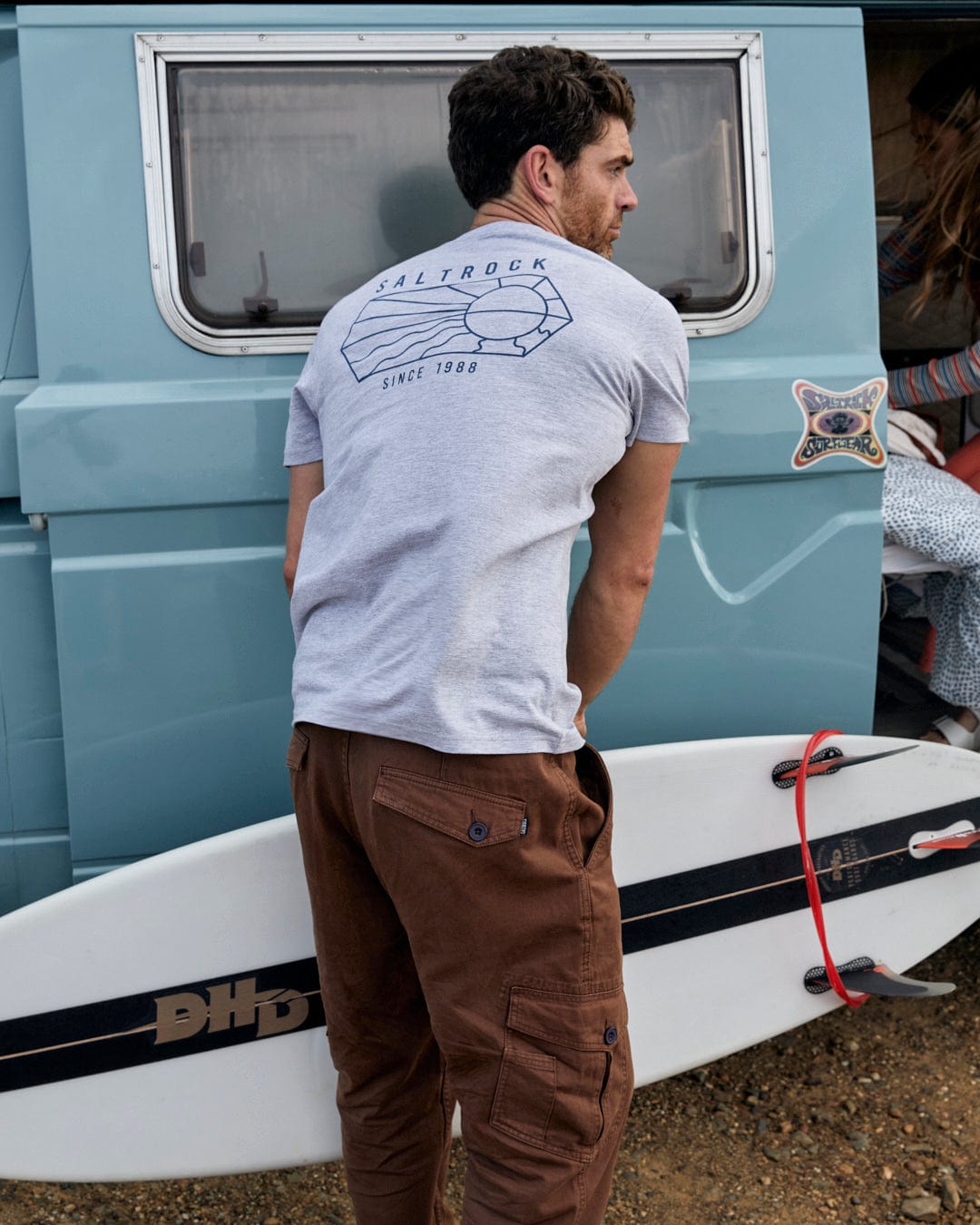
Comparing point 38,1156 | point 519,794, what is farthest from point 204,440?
point 38,1156

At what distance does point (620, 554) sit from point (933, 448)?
1.41 meters

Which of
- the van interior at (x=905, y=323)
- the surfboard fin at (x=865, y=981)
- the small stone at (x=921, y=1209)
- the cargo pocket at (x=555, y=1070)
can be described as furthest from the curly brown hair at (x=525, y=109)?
the small stone at (x=921, y=1209)

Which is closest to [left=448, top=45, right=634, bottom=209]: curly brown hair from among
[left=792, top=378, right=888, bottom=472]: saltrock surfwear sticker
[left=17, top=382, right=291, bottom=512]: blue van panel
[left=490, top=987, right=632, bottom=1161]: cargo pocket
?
[left=17, top=382, right=291, bottom=512]: blue van panel

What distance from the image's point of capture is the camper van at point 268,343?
1.82 metres

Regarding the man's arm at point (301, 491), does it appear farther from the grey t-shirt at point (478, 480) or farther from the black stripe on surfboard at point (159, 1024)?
the black stripe on surfboard at point (159, 1024)

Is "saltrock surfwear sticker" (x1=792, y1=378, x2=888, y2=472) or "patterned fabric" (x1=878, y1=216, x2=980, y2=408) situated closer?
"saltrock surfwear sticker" (x1=792, y1=378, x2=888, y2=472)

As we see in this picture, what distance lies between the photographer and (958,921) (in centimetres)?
227

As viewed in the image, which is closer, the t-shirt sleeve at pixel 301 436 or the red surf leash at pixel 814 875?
the t-shirt sleeve at pixel 301 436

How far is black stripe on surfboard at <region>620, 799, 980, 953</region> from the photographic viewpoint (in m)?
2.03

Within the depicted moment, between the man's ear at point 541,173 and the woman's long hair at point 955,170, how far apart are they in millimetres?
1216

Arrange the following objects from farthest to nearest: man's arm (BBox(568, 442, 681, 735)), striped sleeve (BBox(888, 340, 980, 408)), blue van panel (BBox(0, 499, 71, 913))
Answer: striped sleeve (BBox(888, 340, 980, 408))
blue van panel (BBox(0, 499, 71, 913))
man's arm (BBox(568, 442, 681, 735))

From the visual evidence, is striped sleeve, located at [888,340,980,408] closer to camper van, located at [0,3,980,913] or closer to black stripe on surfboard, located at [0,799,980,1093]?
camper van, located at [0,3,980,913]

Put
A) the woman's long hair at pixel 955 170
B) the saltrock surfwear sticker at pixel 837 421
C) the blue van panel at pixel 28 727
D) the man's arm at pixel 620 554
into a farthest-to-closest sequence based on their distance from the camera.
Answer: the woman's long hair at pixel 955 170 → the saltrock surfwear sticker at pixel 837 421 → the blue van panel at pixel 28 727 → the man's arm at pixel 620 554

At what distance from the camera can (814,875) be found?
6.88 feet
